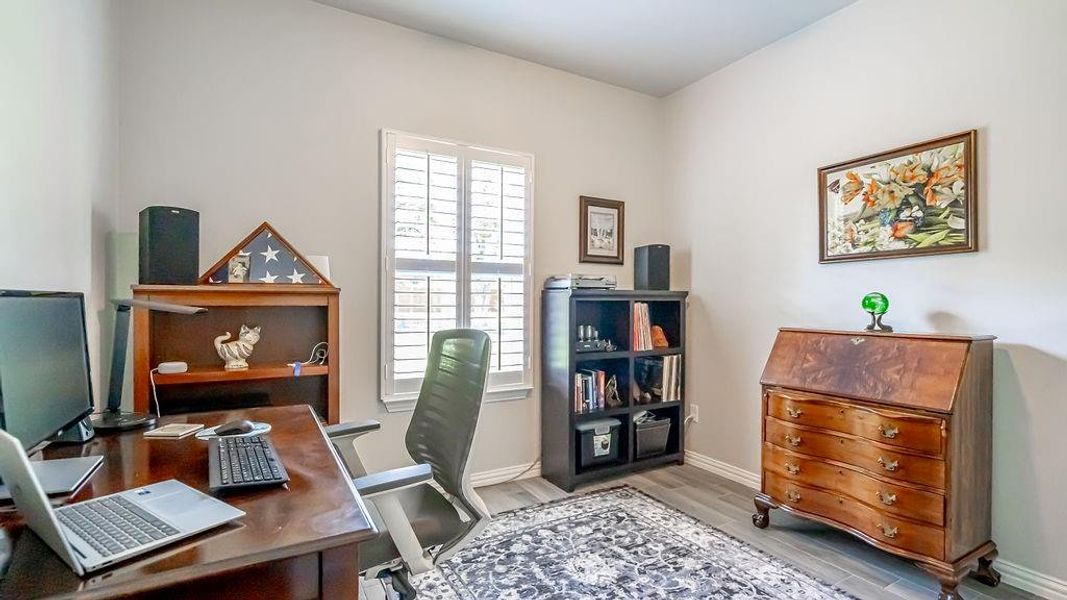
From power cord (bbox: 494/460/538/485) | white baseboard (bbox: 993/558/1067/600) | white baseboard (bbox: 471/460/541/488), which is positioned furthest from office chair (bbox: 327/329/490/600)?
white baseboard (bbox: 993/558/1067/600)

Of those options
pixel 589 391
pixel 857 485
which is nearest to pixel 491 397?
pixel 589 391

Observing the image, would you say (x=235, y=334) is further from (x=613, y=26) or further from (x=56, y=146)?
(x=613, y=26)

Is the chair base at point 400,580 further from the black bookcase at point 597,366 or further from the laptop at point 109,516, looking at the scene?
the black bookcase at point 597,366

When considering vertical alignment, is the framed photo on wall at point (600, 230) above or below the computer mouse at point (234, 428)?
above

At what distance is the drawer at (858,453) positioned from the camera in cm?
192

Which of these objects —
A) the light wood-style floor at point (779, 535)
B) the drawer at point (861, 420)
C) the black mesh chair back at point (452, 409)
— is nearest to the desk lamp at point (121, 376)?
the black mesh chair back at point (452, 409)

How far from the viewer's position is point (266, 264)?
→ 228 centimetres

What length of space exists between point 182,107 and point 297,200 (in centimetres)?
61

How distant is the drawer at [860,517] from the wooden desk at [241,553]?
210 centimetres

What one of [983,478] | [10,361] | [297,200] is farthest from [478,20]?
[983,478]

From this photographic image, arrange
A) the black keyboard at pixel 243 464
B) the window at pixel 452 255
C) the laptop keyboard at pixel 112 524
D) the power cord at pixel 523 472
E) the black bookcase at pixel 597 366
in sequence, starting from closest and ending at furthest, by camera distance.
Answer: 1. the laptop keyboard at pixel 112 524
2. the black keyboard at pixel 243 464
3. the window at pixel 452 255
4. the black bookcase at pixel 597 366
5. the power cord at pixel 523 472

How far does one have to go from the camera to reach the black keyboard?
41.9 inches

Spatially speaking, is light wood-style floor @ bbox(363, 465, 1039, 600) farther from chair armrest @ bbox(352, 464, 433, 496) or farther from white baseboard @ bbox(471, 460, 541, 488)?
chair armrest @ bbox(352, 464, 433, 496)

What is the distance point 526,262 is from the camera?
3182mm
